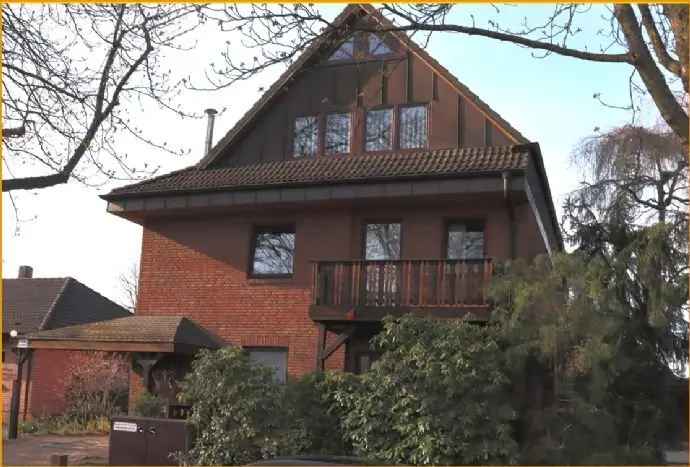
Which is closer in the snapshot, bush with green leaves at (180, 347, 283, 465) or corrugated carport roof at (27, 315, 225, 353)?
bush with green leaves at (180, 347, 283, 465)

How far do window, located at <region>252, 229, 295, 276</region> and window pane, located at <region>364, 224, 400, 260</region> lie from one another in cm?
191

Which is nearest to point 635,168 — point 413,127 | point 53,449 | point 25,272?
point 413,127

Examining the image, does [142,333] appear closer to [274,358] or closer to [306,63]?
[274,358]

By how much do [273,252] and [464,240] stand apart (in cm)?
475

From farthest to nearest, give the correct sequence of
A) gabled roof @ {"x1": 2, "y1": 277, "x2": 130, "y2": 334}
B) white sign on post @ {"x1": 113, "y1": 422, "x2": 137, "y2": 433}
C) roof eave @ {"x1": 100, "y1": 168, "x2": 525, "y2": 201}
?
gabled roof @ {"x1": 2, "y1": 277, "x2": 130, "y2": 334} → roof eave @ {"x1": 100, "y1": 168, "x2": 525, "y2": 201} → white sign on post @ {"x1": 113, "y1": 422, "x2": 137, "y2": 433}

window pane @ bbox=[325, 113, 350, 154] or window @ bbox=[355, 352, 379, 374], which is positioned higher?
window pane @ bbox=[325, 113, 350, 154]

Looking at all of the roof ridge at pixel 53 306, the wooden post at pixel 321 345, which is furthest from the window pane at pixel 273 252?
the roof ridge at pixel 53 306

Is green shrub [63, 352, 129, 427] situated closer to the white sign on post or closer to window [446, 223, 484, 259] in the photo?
the white sign on post

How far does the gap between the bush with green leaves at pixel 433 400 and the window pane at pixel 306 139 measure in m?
6.96

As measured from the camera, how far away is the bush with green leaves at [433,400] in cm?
1294

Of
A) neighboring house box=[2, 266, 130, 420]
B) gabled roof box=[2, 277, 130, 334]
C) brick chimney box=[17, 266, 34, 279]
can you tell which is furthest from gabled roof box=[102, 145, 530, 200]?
brick chimney box=[17, 266, 34, 279]

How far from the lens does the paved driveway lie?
50.9 ft

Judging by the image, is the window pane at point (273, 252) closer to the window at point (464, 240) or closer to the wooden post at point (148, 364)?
the wooden post at point (148, 364)

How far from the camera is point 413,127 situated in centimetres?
1873
